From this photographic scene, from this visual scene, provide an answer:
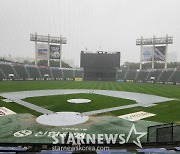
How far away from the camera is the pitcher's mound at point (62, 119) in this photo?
59.5 ft

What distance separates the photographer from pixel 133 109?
25.1m

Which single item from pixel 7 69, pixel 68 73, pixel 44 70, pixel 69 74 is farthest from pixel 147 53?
pixel 7 69

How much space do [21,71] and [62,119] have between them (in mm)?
70187

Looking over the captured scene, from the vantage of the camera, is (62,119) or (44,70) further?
(44,70)

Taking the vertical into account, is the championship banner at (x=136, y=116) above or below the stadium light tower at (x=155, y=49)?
below

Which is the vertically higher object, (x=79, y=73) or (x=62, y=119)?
(x=79, y=73)

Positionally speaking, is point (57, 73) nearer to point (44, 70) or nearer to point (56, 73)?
point (56, 73)

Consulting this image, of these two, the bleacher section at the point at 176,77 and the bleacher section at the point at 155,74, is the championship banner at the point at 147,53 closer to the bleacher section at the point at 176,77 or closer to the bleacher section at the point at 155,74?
the bleacher section at the point at 155,74

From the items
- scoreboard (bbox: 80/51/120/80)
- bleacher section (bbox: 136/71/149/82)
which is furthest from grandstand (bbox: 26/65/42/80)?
bleacher section (bbox: 136/71/149/82)

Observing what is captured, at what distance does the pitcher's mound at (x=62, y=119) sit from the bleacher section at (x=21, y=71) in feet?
209

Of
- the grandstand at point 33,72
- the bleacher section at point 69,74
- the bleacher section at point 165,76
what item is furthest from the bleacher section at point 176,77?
the grandstand at point 33,72

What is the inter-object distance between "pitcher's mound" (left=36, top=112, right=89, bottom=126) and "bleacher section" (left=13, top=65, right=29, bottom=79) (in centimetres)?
6369

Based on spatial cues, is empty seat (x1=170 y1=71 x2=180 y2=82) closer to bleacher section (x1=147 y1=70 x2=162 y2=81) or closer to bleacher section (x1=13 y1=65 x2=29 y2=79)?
bleacher section (x1=147 y1=70 x2=162 y2=81)

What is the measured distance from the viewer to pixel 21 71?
278ft
